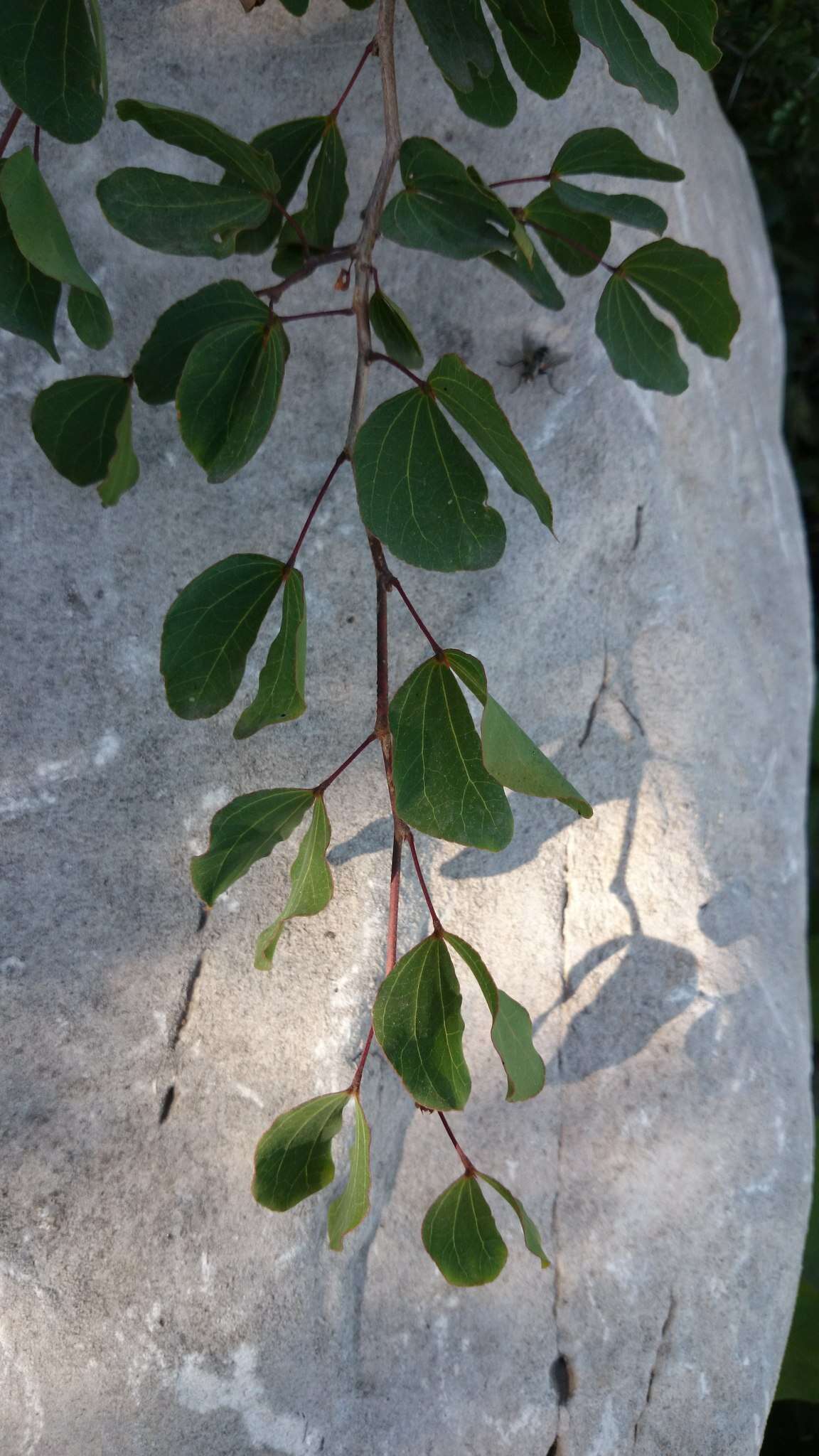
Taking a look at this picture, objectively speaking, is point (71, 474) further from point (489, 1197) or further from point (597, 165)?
point (489, 1197)

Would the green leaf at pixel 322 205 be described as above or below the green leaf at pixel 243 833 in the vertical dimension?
above

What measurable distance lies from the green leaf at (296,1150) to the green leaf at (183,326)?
0.57 meters

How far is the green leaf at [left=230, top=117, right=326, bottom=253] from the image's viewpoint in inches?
34.7

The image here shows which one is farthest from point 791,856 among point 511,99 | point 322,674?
point 511,99

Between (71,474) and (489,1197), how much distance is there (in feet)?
2.55

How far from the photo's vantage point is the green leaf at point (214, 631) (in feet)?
2.45

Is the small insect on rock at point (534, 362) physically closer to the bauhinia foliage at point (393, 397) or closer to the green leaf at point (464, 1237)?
the bauhinia foliage at point (393, 397)

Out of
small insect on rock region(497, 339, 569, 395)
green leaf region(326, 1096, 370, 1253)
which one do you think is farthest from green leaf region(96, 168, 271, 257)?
green leaf region(326, 1096, 370, 1253)

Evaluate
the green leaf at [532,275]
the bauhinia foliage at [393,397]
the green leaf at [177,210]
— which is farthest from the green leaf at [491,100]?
the green leaf at [177,210]

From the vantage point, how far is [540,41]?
808 mm

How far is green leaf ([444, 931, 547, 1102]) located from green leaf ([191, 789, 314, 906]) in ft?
0.49

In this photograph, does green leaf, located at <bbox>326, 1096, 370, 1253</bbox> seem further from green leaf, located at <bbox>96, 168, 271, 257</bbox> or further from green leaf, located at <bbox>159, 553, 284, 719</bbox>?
green leaf, located at <bbox>96, 168, 271, 257</bbox>

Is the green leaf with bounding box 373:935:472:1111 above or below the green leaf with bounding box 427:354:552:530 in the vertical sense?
below

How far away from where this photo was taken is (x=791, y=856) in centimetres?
127
